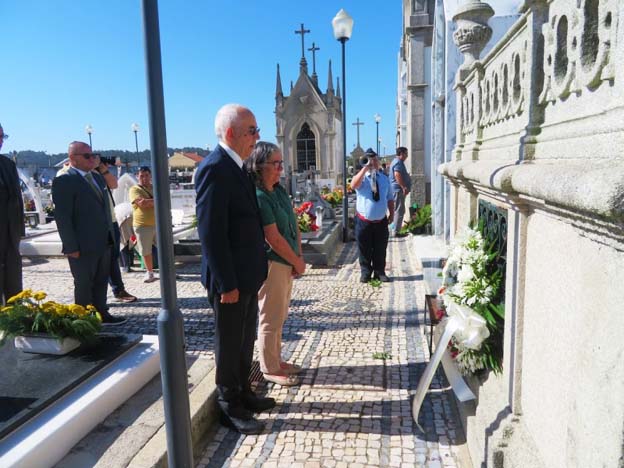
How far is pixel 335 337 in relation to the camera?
475cm

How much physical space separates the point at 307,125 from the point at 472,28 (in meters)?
39.0

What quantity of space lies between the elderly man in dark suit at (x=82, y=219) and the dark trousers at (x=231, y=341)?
8.03 feet

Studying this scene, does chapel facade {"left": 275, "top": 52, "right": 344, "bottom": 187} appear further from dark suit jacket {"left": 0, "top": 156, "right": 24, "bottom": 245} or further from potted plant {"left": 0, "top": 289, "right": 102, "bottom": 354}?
potted plant {"left": 0, "top": 289, "right": 102, "bottom": 354}

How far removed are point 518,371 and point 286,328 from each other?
10.1 ft

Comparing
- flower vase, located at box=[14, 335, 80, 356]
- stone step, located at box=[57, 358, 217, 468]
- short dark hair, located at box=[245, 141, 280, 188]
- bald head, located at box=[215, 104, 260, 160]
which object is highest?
bald head, located at box=[215, 104, 260, 160]

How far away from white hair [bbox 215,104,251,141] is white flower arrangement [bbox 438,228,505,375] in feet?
5.82

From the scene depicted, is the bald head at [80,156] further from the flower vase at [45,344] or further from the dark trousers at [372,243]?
the dark trousers at [372,243]

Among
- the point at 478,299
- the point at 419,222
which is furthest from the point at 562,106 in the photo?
the point at 419,222

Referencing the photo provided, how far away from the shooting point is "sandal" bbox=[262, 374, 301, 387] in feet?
12.0

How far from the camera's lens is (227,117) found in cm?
294

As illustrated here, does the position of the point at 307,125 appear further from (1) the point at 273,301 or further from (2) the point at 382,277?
(1) the point at 273,301

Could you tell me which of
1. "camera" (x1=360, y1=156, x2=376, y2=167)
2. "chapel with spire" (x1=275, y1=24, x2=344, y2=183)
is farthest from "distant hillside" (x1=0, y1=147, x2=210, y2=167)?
"camera" (x1=360, y1=156, x2=376, y2=167)

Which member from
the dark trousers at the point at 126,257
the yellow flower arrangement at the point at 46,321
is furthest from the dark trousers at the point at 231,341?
the dark trousers at the point at 126,257

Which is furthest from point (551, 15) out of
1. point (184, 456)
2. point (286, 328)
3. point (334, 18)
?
point (334, 18)
